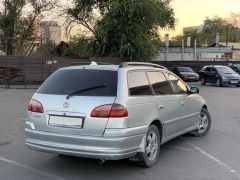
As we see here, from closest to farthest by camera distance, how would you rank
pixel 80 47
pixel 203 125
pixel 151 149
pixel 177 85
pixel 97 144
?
pixel 97 144
pixel 151 149
pixel 177 85
pixel 203 125
pixel 80 47

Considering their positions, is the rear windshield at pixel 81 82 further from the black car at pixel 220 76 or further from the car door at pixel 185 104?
the black car at pixel 220 76

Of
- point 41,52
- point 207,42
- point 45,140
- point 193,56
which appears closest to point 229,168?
point 45,140

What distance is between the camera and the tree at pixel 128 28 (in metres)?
32.2

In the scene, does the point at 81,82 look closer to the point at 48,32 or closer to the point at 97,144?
the point at 97,144

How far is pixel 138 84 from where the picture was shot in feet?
21.9

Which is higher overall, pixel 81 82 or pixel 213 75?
pixel 81 82

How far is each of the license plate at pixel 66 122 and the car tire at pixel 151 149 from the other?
102 cm

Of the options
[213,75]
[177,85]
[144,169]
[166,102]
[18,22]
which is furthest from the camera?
[18,22]

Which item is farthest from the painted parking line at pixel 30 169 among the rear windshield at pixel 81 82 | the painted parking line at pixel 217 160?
the painted parking line at pixel 217 160

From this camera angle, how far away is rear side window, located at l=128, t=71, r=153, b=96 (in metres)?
6.45

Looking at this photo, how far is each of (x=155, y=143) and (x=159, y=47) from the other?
2932 centimetres

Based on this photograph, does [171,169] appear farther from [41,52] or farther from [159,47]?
[41,52]

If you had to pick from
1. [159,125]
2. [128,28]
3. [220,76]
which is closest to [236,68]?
[220,76]

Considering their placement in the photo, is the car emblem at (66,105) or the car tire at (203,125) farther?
the car tire at (203,125)
